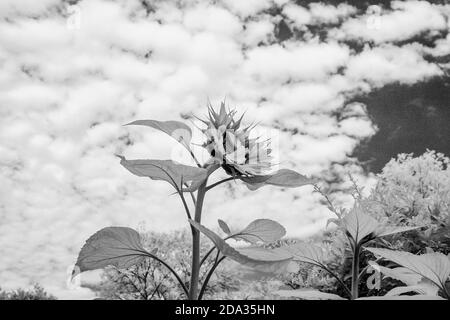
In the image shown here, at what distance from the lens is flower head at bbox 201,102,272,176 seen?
3.30 ft

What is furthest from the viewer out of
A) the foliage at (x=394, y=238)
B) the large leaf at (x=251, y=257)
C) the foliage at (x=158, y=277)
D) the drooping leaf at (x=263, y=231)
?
the foliage at (x=158, y=277)

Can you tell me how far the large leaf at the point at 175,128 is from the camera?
1.09 metres

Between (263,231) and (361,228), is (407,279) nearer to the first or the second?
(361,228)

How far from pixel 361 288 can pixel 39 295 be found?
550 inches

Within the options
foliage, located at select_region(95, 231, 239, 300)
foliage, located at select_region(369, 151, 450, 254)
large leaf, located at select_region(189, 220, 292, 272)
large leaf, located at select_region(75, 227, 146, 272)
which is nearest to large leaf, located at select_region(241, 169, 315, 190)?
large leaf, located at select_region(189, 220, 292, 272)

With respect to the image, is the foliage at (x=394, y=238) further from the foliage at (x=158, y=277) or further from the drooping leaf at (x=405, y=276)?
the foliage at (x=158, y=277)

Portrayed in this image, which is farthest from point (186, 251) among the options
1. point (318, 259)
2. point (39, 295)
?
point (318, 259)

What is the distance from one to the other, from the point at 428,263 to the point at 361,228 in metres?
0.29

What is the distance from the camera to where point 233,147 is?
101 cm

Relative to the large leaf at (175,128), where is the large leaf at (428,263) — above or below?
below

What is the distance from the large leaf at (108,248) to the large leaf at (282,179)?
339 mm

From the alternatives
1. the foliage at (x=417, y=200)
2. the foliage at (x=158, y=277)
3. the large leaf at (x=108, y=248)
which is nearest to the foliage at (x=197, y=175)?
the large leaf at (x=108, y=248)

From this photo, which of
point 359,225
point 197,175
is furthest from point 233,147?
point 359,225
